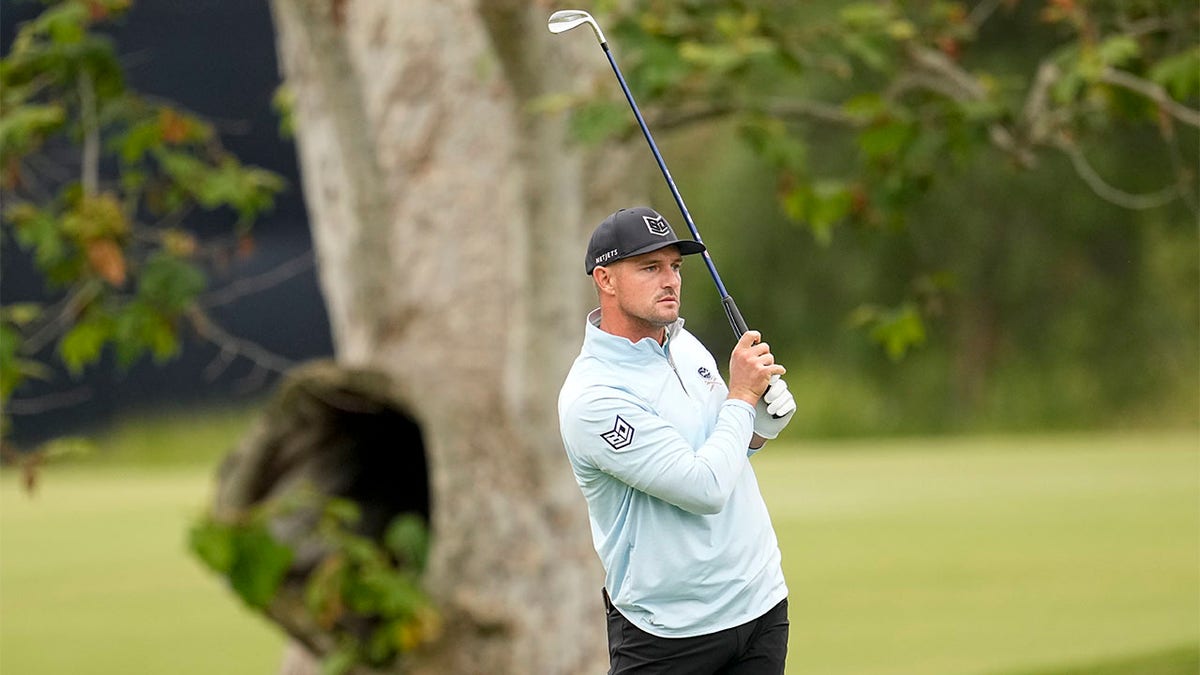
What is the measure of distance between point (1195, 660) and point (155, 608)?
6.31 m

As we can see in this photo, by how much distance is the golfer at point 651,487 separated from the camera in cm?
335

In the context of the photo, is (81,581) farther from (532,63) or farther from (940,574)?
(532,63)

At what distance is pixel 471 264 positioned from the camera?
23.9 feet

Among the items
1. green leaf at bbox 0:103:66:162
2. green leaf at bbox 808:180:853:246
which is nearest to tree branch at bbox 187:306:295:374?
green leaf at bbox 0:103:66:162

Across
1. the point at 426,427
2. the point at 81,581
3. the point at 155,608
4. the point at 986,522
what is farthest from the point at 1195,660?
the point at 81,581

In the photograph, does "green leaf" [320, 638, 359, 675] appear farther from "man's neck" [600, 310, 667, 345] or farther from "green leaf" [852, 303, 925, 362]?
"man's neck" [600, 310, 667, 345]

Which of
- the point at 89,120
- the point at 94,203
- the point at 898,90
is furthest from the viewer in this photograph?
the point at 898,90

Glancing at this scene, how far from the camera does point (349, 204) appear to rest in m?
6.88

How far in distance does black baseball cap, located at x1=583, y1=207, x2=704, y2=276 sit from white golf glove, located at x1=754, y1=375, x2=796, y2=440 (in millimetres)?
304

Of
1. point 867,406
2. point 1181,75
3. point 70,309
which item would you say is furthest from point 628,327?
point 867,406

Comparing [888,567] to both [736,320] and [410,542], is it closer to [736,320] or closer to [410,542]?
[410,542]

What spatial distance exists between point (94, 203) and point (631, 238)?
3286 mm

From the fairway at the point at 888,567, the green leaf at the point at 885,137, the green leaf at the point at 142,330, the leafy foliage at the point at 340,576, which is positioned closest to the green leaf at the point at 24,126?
the green leaf at the point at 142,330

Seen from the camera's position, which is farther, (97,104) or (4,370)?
(97,104)
